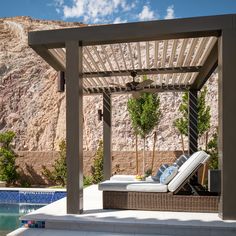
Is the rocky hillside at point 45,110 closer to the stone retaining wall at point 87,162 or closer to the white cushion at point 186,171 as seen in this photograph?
the stone retaining wall at point 87,162

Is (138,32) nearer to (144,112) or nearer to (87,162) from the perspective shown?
(144,112)

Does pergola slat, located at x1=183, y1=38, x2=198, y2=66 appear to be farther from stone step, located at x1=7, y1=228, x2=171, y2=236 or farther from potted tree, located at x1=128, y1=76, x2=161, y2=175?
potted tree, located at x1=128, y1=76, x2=161, y2=175

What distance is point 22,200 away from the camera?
10.1 m

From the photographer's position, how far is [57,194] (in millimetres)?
9430

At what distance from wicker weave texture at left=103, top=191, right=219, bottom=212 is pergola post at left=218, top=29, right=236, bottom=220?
1.83 feet

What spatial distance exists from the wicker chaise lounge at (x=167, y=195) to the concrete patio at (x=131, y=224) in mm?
164

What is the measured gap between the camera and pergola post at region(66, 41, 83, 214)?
517cm

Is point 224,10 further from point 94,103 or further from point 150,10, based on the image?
point 94,103

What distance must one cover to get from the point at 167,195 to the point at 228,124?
165 cm

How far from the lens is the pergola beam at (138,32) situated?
4.85m

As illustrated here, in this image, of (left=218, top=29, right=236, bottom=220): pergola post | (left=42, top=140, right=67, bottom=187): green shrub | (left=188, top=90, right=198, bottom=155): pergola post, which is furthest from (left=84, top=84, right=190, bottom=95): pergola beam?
(left=42, top=140, right=67, bottom=187): green shrub

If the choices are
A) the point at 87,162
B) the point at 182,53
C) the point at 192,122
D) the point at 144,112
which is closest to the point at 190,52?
the point at 182,53

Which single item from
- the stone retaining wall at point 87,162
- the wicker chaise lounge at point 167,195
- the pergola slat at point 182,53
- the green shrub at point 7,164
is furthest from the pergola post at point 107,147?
the green shrub at point 7,164

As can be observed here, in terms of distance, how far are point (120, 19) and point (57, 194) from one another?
3214cm
